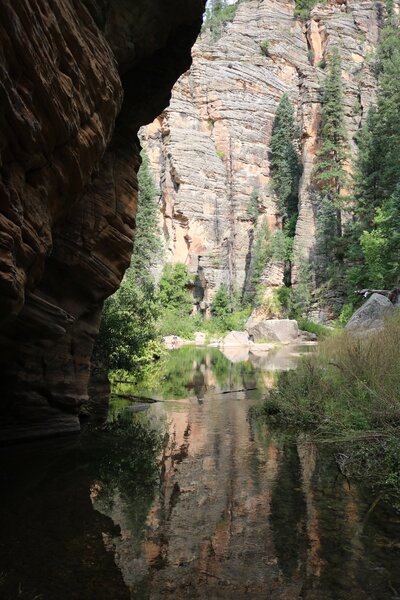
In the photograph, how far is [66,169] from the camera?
6.54 m

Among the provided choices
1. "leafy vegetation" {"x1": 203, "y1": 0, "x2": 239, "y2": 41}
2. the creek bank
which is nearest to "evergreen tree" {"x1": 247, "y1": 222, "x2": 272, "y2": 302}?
the creek bank

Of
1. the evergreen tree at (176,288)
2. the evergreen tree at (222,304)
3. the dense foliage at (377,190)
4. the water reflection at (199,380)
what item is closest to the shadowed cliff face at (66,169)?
the water reflection at (199,380)

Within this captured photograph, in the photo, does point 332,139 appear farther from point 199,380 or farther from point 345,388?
point 345,388

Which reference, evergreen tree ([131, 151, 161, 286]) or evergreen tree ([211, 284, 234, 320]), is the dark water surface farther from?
evergreen tree ([211, 284, 234, 320])

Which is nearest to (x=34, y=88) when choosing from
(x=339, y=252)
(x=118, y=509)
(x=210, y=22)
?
(x=118, y=509)

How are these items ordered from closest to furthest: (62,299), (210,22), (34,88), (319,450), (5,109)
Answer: (5,109)
(34,88)
(319,450)
(62,299)
(210,22)

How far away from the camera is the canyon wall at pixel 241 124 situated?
5888 cm

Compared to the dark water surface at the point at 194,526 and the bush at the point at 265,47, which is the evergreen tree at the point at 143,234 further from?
the bush at the point at 265,47

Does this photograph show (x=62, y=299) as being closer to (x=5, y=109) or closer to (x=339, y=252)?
(x=5, y=109)

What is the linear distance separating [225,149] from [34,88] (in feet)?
212

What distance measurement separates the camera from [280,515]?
18.4ft

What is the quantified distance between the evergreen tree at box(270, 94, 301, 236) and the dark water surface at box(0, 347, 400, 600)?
5587cm

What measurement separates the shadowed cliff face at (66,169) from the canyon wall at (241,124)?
151 feet

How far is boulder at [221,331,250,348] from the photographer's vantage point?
46.5m
